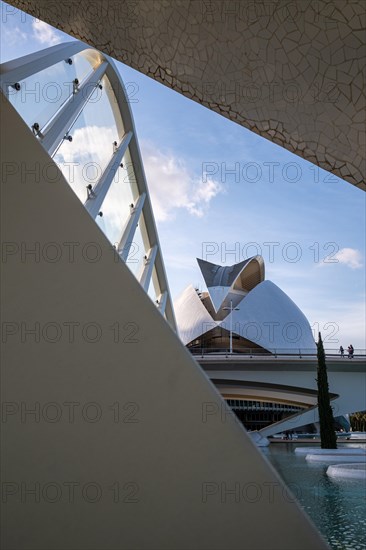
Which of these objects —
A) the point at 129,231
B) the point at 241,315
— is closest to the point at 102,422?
the point at 129,231

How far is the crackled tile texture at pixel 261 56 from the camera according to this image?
253 centimetres

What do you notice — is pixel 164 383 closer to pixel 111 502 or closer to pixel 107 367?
pixel 107 367

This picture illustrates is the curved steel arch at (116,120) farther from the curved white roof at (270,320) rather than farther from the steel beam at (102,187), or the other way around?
the curved white roof at (270,320)

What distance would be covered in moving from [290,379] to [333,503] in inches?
687

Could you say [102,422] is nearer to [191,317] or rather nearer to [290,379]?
[290,379]

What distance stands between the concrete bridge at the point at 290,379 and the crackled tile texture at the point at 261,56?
20486mm

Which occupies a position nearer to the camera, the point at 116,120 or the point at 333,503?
the point at 333,503

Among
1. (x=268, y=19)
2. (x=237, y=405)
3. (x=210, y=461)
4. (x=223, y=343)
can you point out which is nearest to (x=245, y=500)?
(x=210, y=461)

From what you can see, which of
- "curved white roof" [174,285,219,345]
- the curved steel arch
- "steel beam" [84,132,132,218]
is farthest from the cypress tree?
"curved white roof" [174,285,219,345]

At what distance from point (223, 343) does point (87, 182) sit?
35470mm

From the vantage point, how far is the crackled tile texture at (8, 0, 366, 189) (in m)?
2.53

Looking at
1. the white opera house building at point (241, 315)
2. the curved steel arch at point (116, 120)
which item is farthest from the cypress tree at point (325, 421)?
the white opera house building at point (241, 315)

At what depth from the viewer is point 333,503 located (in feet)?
21.2

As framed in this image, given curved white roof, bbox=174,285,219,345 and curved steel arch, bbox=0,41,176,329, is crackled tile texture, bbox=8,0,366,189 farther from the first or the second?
curved white roof, bbox=174,285,219,345
